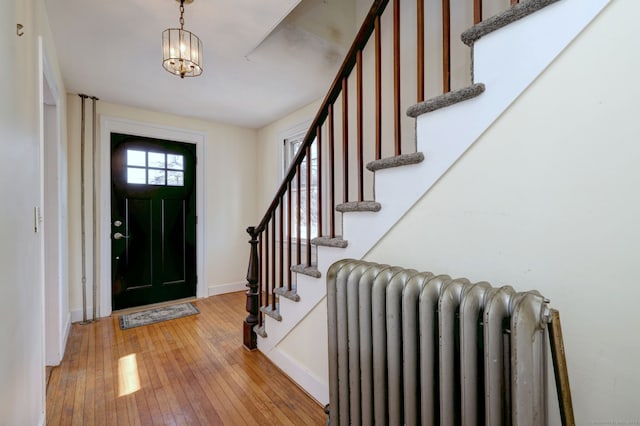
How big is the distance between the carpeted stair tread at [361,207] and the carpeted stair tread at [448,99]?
43 centimetres

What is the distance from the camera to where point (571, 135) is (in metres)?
0.86

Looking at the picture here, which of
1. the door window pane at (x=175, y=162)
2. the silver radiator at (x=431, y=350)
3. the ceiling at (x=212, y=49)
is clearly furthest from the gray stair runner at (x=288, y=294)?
the door window pane at (x=175, y=162)

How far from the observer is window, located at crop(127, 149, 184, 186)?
3439 mm

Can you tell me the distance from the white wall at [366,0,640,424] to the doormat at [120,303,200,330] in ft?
10.7

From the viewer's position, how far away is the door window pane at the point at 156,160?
3.57 metres

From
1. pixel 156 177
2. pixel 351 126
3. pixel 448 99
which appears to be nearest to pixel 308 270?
pixel 448 99

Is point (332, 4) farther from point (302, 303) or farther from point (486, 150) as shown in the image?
point (302, 303)

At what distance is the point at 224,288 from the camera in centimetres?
411

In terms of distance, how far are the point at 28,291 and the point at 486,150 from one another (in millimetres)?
2048

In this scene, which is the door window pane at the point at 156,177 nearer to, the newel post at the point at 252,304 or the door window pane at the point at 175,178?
the door window pane at the point at 175,178

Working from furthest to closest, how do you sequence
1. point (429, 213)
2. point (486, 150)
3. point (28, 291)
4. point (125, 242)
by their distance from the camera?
1. point (125, 242)
2. point (28, 291)
3. point (429, 213)
4. point (486, 150)

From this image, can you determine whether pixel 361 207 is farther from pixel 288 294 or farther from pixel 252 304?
pixel 252 304

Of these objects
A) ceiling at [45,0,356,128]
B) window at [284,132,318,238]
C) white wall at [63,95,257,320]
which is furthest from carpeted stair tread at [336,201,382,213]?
white wall at [63,95,257,320]

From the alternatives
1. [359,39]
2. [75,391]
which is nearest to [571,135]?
[359,39]
